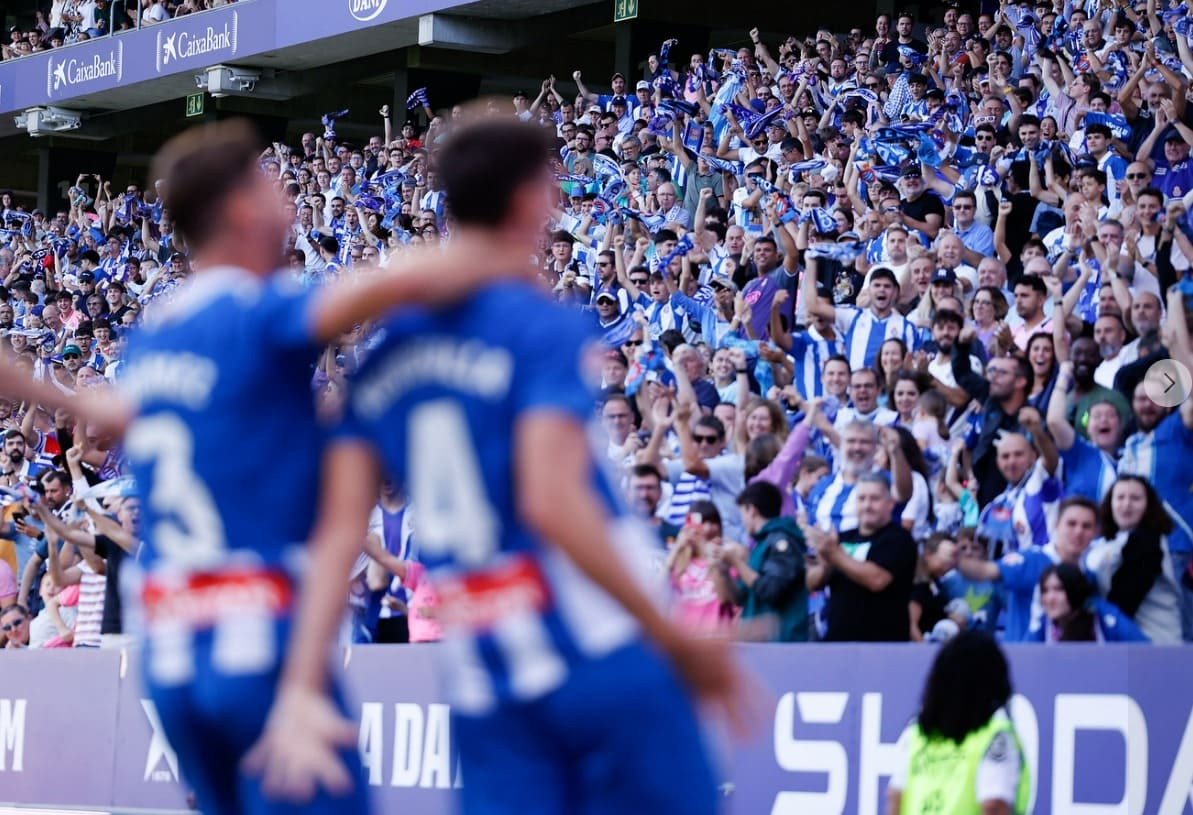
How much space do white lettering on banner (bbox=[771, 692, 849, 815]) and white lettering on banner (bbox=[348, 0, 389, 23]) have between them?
20.9 meters

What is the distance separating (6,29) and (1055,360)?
3416 cm

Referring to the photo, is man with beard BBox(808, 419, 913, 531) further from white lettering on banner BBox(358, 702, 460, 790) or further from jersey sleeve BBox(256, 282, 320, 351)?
jersey sleeve BBox(256, 282, 320, 351)

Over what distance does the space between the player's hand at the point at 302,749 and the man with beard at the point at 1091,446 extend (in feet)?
21.6

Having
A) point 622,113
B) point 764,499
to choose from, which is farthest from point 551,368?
point 622,113

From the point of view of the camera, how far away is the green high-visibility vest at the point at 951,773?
21.0ft

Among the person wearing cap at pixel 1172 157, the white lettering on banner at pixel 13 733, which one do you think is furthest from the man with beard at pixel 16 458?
the person wearing cap at pixel 1172 157

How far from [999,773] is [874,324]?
660cm

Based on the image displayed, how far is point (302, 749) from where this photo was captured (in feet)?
11.3

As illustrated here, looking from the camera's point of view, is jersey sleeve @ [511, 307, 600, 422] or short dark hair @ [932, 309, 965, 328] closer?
jersey sleeve @ [511, 307, 600, 422]

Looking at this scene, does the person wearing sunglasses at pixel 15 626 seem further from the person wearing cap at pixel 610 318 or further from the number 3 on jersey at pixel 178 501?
the number 3 on jersey at pixel 178 501

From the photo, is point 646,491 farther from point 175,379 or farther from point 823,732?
point 175,379

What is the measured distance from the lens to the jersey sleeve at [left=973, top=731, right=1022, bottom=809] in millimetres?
6375

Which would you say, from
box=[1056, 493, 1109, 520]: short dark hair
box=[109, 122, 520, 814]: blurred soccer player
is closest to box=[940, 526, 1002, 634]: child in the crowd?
box=[1056, 493, 1109, 520]: short dark hair

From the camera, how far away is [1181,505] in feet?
30.6
